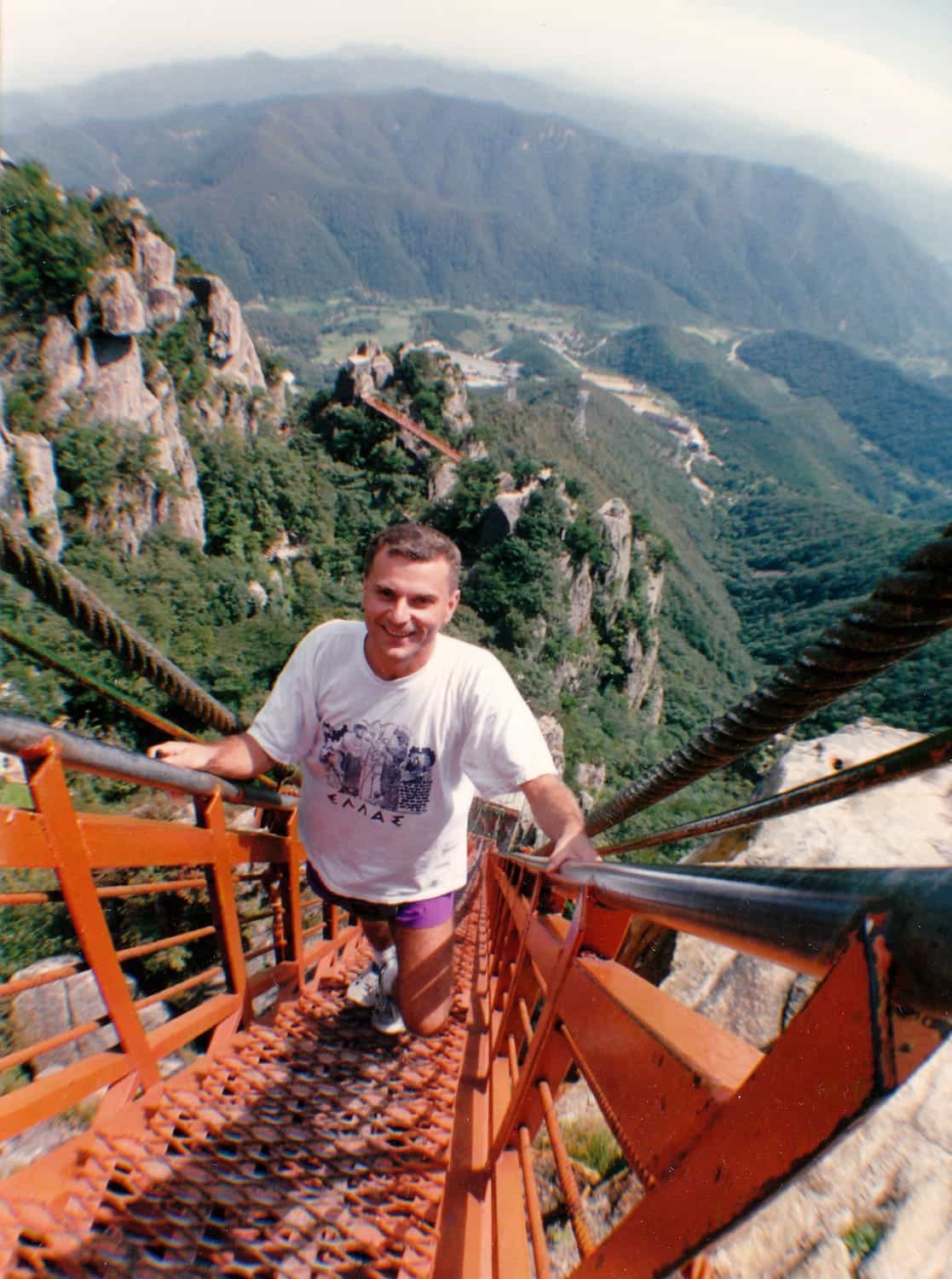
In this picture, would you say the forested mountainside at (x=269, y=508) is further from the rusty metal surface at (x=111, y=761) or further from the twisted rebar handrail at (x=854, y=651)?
the rusty metal surface at (x=111, y=761)

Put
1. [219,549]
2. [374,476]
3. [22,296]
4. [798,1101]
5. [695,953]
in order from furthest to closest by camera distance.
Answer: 1. [374,476]
2. [219,549]
3. [22,296]
4. [695,953]
5. [798,1101]

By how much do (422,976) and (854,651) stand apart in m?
2.71

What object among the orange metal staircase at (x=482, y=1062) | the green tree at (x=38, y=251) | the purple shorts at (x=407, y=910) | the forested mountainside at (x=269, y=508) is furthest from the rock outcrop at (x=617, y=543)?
the orange metal staircase at (x=482, y=1062)

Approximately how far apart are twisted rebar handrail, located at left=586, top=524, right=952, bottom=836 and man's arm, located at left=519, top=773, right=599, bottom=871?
2.06ft

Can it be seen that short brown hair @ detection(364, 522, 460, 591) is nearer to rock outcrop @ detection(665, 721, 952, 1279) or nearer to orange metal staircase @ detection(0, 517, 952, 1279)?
orange metal staircase @ detection(0, 517, 952, 1279)

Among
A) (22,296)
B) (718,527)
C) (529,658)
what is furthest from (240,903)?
(718,527)

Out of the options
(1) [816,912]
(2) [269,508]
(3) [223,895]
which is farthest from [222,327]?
(1) [816,912]

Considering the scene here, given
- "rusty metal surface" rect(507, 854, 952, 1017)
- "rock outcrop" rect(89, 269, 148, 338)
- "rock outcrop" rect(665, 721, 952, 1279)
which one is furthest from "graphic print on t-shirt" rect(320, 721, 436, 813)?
"rock outcrop" rect(89, 269, 148, 338)

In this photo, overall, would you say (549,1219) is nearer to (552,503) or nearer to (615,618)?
(552,503)

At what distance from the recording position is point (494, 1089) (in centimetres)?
221

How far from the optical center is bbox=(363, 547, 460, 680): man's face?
257cm

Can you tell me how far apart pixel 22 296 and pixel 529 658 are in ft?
83.6

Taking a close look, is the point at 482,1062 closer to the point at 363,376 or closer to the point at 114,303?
the point at 114,303

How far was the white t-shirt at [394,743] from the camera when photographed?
2645 millimetres
